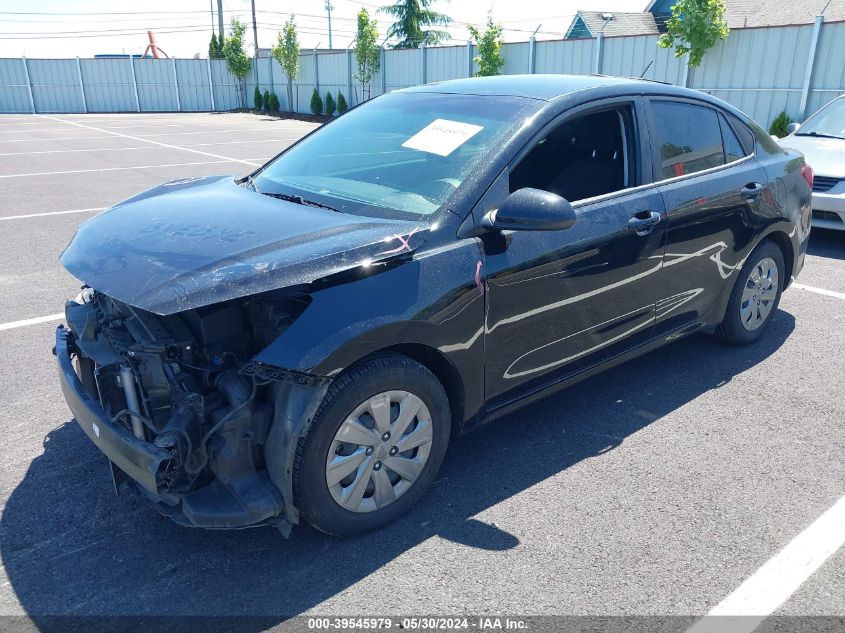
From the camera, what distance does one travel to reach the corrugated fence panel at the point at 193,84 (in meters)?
39.8

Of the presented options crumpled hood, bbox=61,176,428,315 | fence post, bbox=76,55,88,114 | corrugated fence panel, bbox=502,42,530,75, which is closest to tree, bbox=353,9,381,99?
corrugated fence panel, bbox=502,42,530,75

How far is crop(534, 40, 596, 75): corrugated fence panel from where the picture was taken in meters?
20.9

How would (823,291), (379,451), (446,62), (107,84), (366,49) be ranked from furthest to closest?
(107,84)
(366,49)
(446,62)
(823,291)
(379,451)

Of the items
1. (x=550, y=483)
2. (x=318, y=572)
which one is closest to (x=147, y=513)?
(x=318, y=572)

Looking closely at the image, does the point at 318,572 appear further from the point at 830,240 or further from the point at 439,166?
the point at 830,240

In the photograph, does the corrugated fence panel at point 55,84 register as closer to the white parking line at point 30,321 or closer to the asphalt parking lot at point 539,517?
the white parking line at point 30,321

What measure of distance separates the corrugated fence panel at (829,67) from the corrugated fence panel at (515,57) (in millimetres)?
9627

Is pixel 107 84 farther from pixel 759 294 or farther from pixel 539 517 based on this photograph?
pixel 539 517

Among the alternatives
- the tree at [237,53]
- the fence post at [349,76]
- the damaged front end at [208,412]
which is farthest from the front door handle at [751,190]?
the tree at [237,53]

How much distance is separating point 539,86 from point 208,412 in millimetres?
2357

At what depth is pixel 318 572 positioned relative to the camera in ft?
8.80

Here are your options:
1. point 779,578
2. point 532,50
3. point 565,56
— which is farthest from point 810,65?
point 779,578

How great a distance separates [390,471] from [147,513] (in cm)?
108

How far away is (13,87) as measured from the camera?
119ft
